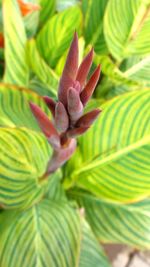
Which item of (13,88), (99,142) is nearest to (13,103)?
(13,88)

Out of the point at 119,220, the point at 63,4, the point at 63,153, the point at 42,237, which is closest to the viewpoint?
the point at 63,153

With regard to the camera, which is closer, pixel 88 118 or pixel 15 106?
pixel 88 118

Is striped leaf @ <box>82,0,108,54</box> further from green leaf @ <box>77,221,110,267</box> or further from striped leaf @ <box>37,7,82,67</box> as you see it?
green leaf @ <box>77,221,110,267</box>

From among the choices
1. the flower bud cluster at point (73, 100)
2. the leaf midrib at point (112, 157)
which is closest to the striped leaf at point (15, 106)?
the leaf midrib at point (112, 157)

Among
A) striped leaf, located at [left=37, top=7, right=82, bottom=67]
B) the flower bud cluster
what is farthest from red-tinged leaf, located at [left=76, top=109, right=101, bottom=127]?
striped leaf, located at [left=37, top=7, right=82, bottom=67]

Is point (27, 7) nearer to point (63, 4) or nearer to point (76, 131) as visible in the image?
point (63, 4)

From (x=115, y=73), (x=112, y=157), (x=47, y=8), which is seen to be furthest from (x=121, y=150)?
(x=47, y=8)

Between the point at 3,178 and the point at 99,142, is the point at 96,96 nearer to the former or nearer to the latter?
the point at 99,142
